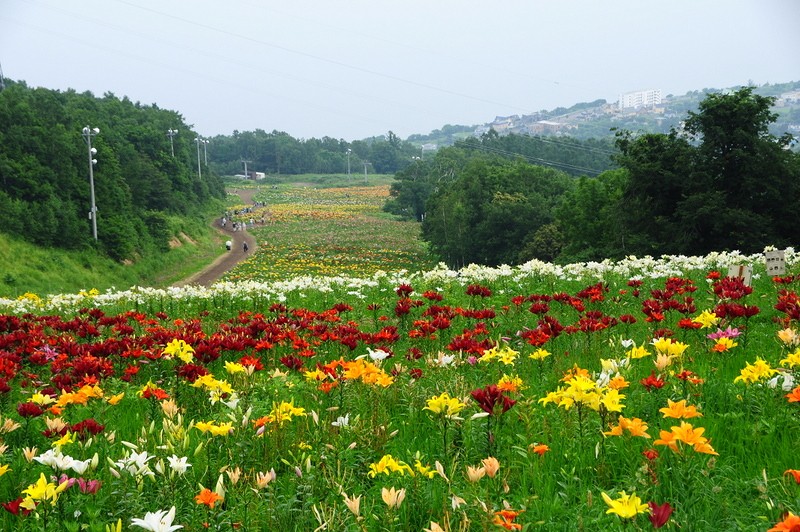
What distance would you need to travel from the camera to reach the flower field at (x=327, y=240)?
4322cm

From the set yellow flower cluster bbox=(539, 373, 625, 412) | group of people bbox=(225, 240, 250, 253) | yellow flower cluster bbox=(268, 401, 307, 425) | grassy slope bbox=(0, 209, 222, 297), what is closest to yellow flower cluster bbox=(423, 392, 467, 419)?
yellow flower cluster bbox=(539, 373, 625, 412)

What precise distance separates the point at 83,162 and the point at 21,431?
168ft

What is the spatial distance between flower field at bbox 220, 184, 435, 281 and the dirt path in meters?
0.99

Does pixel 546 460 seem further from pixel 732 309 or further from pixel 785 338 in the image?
pixel 732 309

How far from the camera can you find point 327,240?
62906mm

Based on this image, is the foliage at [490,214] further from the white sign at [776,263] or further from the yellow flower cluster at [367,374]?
the yellow flower cluster at [367,374]

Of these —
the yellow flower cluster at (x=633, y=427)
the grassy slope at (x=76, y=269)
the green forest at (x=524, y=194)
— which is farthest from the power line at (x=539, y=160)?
the yellow flower cluster at (x=633, y=427)

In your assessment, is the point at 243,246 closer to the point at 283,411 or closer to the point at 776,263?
the point at 776,263

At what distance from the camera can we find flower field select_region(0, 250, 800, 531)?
2.48 m

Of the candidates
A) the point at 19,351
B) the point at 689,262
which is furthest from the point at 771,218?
the point at 19,351

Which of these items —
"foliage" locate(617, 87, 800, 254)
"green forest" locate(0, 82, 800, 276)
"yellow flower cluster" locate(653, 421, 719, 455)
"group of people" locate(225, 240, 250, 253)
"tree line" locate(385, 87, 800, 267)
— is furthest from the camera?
"group of people" locate(225, 240, 250, 253)

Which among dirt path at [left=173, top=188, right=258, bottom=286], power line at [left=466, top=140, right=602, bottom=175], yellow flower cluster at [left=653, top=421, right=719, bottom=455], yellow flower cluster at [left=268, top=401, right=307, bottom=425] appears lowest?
dirt path at [left=173, top=188, right=258, bottom=286]

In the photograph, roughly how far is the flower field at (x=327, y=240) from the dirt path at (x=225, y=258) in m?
0.99

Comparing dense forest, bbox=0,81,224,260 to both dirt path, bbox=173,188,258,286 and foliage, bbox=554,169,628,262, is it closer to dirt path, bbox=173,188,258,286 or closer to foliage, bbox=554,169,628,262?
dirt path, bbox=173,188,258,286
